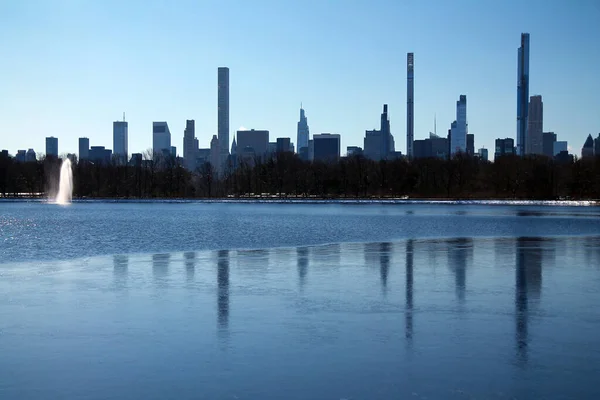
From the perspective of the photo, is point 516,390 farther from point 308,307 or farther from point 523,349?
point 308,307

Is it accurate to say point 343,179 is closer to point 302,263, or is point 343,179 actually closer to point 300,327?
point 302,263

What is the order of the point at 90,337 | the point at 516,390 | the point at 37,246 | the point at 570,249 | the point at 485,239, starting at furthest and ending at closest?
1. the point at 485,239
2. the point at 37,246
3. the point at 570,249
4. the point at 90,337
5. the point at 516,390

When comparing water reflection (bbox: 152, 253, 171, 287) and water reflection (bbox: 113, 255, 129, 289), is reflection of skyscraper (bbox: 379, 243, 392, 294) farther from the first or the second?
water reflection (bbox: 113, 255, 129, 289)

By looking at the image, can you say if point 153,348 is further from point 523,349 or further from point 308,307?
point 523,349

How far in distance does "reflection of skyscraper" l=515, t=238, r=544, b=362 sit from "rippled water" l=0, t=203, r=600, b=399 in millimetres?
55

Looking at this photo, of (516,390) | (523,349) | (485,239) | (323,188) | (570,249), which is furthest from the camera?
(323,188)

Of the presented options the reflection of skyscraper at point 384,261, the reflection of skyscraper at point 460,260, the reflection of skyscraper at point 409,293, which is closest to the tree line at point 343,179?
the reflection of skyscraper at point 460,260

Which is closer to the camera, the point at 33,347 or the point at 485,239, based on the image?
the point at 33,347

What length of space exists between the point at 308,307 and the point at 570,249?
17.7m

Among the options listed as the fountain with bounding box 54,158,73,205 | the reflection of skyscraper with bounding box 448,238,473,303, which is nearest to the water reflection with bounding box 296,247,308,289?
the reflection of skyscraper with bounding box 448,238,473,303

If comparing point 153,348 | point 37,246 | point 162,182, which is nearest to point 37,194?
point 162,182

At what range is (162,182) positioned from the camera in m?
155

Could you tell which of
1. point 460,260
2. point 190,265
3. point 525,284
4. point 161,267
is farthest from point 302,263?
point 525,284

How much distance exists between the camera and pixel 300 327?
12.2m
